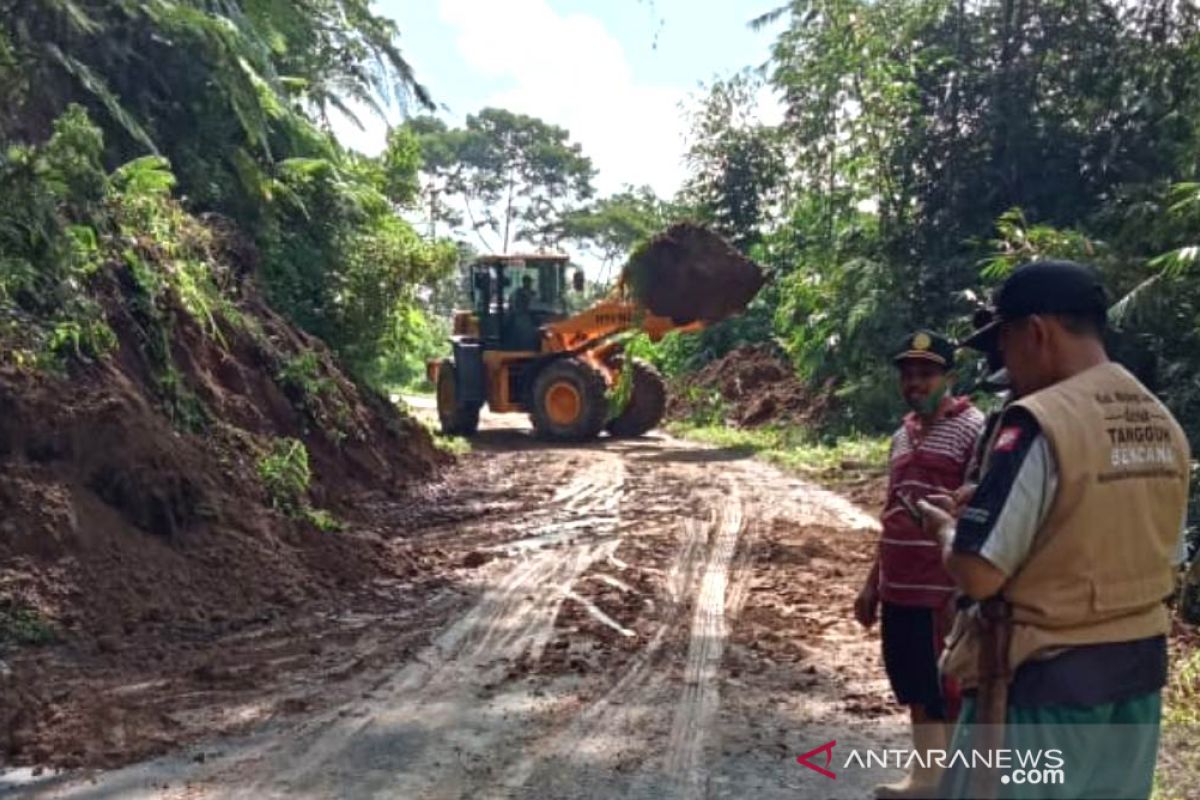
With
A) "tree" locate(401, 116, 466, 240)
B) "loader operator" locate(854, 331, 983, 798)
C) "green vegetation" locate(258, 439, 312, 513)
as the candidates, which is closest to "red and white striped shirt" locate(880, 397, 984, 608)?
"loader operator" locate(854, 331, 983, 798)

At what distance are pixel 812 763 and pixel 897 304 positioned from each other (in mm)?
13355

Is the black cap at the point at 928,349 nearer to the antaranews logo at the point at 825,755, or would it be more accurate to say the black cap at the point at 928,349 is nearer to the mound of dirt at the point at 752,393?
the antaranews logo at the point at 825,755

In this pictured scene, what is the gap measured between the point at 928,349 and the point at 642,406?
49.4 feet

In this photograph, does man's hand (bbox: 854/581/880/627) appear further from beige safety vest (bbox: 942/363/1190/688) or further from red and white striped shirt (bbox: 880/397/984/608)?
beige safety vest (bbox: 942/363/1190/688)

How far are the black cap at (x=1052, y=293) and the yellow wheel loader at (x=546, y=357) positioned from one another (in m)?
14.4

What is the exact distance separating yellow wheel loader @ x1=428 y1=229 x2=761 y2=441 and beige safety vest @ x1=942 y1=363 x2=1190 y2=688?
14.5 meters

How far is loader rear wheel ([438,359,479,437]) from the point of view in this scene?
20109 mm

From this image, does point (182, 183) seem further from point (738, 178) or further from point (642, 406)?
point (738, 178)

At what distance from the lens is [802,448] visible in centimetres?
1783

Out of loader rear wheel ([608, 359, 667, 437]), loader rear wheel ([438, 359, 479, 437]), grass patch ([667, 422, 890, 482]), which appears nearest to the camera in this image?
grass patch ([667, 422, 890, 482])

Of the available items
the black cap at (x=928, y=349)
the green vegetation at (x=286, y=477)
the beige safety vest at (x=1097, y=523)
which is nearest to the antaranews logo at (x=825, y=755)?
the black cap at (x=928, y=349)

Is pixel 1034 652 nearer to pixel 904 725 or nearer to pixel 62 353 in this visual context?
pixel 904 725

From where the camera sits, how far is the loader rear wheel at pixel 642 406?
63.2ft

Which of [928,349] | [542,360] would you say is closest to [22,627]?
[928,349]
